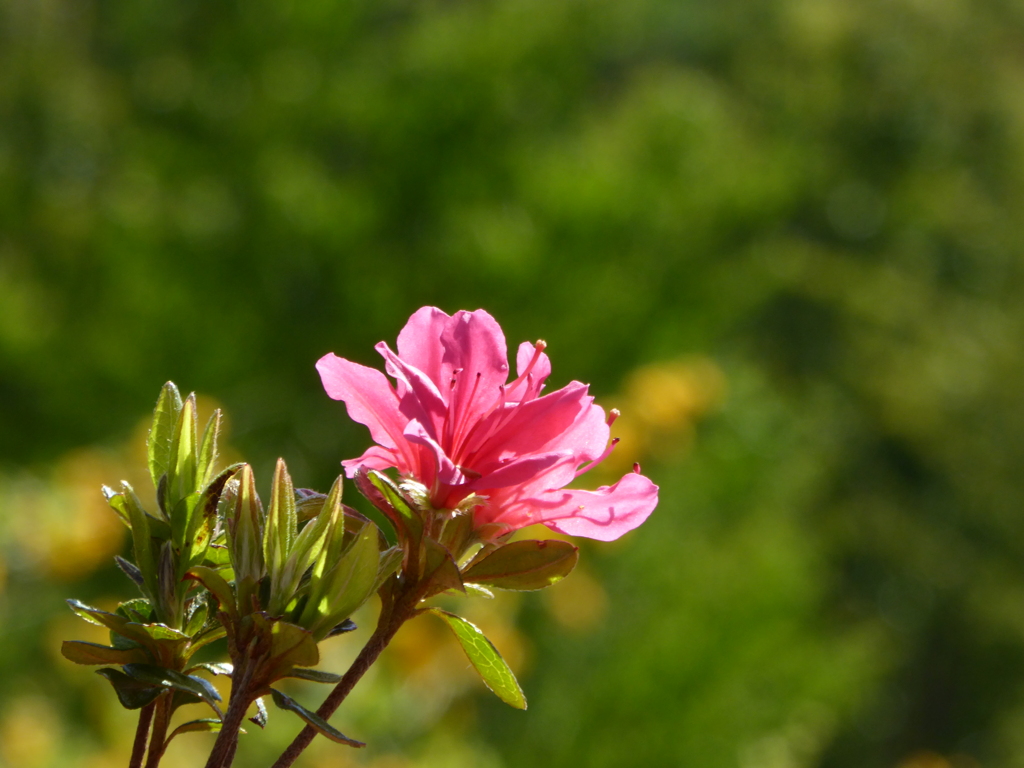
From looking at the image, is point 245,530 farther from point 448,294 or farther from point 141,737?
point 448,294

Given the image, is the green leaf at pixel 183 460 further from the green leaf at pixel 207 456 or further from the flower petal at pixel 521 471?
the flower petal at pixel 521 471

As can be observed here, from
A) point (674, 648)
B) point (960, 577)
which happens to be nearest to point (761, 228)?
point (674, 648)

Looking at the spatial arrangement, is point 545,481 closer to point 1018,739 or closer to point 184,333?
point 184,333

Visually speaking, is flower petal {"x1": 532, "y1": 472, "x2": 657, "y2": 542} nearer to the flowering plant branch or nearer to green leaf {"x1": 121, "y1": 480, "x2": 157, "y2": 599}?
the flowering plant branch

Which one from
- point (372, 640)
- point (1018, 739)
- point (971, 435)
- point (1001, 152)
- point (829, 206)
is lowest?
point (1018, 739)

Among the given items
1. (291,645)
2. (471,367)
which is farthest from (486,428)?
(291,645)

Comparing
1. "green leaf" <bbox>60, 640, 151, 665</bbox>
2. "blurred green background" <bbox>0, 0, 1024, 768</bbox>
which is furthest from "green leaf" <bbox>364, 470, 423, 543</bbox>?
"blurred green background" <bbox>0, 0, 1024, 768</bbox>
